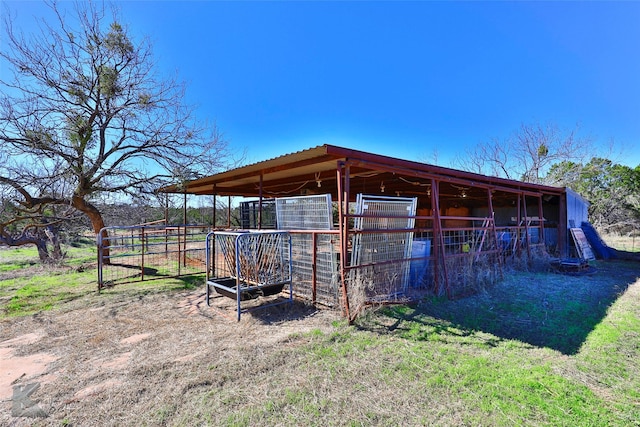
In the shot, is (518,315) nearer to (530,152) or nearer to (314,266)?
(314,266)

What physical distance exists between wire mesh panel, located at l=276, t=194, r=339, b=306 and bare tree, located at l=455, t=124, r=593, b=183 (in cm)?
2020

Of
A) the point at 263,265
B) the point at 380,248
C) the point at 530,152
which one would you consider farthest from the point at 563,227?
the point at 530,152

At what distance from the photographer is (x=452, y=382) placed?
2.35m

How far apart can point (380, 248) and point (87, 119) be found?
7.98 metres

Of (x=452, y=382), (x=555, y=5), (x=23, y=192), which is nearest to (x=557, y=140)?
(x=555, y=5)

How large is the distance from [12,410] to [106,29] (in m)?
8.88

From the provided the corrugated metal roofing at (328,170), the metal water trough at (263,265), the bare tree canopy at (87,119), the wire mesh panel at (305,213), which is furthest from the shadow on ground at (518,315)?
the bare tree canopy at (87,119)

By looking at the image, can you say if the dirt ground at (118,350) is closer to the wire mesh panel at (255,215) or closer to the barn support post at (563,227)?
the wire mesh panel at (255,215)

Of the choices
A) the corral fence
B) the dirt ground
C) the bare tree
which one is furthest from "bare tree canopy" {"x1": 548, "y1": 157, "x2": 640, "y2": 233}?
the dirt ground

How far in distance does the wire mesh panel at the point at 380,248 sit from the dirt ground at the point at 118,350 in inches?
26.3

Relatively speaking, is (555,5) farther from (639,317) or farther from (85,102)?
(85,102)

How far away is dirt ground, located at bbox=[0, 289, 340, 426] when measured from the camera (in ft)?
6.96

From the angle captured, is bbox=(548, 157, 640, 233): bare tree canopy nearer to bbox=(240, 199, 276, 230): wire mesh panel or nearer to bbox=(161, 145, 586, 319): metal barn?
bbox=(161, 145, 586, 319): metal barn

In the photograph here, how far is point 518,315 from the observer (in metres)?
4.02
